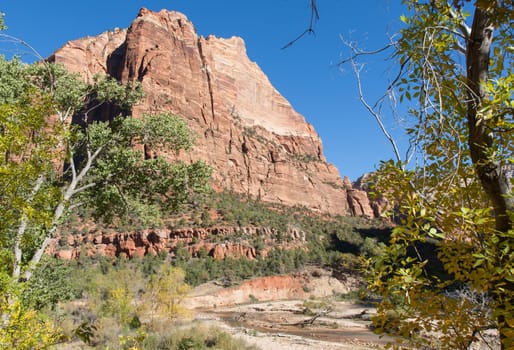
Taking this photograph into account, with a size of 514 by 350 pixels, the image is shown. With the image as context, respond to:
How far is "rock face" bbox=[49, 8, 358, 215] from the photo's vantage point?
78.8 meters

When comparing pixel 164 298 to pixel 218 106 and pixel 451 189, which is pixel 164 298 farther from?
pixel 218 106

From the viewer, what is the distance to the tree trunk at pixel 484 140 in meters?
2.09

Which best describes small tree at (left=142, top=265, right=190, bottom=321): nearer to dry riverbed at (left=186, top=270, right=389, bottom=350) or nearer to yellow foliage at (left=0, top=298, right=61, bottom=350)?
dry riverbed at (left=186, top=270, right=389, bottom=350)

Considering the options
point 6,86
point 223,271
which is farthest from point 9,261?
point 223,271

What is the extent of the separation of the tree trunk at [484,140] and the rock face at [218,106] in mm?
68804

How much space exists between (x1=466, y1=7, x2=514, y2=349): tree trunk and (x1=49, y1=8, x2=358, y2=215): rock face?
68804 mm

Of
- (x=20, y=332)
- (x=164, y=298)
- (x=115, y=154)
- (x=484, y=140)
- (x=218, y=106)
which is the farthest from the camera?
(x=218, y=106)

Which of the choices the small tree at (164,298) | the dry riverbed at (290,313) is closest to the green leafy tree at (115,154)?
the dry riverbed at (290,313)

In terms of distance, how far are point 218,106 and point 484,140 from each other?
8820cm

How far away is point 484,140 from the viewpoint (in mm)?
2246

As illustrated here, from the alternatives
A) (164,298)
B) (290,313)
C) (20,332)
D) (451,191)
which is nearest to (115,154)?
(20,332)

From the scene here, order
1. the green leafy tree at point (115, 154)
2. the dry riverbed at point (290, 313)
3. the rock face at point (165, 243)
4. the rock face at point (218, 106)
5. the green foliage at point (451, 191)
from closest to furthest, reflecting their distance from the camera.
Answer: the green foliage at point (451, 191) < the green leafy tree at point (115, 154) < the dry riverbed at point (290, 313) < the rock face at point (165, 243) < the rock face at point (218, 106)

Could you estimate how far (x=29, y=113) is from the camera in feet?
16.9

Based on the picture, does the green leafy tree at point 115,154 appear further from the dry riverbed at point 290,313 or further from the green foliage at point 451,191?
the dry riverbed at point 290,313
